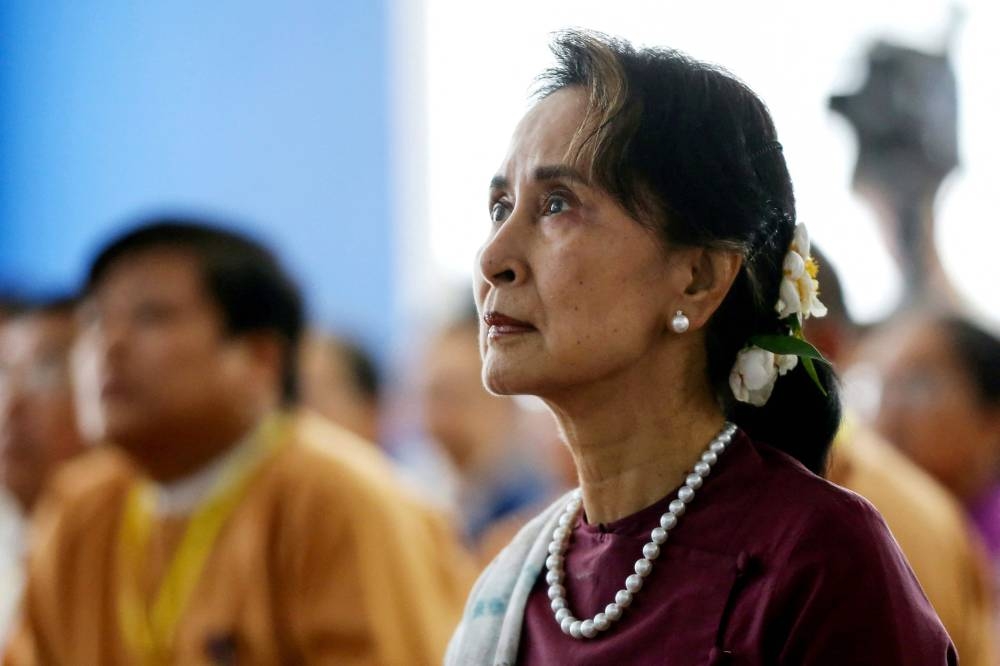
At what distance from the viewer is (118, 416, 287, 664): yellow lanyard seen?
302 centimetres

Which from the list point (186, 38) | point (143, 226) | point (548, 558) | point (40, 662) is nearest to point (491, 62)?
point (186, 38)

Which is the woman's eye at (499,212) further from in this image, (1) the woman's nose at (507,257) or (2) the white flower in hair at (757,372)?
(2) the white flower in hair at (757,372)

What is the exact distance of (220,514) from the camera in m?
3.10

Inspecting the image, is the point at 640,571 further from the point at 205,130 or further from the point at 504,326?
the point at 205,130

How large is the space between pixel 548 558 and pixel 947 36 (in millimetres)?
3371

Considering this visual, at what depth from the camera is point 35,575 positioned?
340cm

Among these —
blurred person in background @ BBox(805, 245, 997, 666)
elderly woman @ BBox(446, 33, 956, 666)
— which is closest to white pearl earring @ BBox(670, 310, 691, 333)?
elderly woman @ BBox(446, 33, 956, 666)

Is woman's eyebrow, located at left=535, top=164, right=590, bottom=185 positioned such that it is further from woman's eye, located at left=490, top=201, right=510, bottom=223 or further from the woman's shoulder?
the woman's shoulder

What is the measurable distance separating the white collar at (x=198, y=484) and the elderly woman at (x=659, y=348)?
5.37 feet

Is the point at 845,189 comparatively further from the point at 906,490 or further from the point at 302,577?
the point at 302,577

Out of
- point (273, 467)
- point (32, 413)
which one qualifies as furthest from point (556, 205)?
point (32, 413)

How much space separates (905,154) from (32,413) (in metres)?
2.56

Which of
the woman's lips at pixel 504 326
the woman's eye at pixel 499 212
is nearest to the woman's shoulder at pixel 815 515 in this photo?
the woman's lips at pixel 504 326

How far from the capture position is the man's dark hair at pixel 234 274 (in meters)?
3.12
